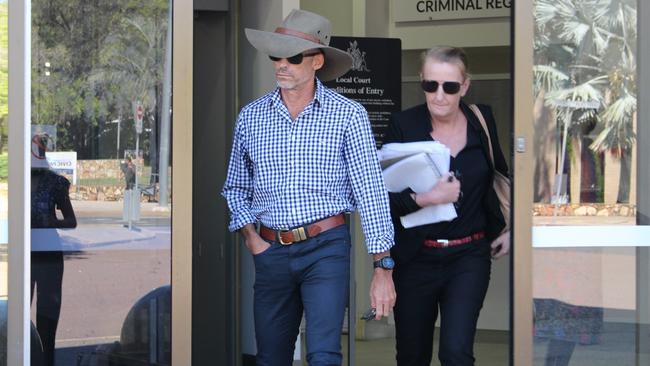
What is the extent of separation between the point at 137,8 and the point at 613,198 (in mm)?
2119

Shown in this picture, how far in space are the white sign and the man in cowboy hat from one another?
706mm

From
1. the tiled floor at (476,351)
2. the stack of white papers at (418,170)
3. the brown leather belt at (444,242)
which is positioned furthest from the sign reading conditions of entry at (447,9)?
the brown leather belt at (444,242)

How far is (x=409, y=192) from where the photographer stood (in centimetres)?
473

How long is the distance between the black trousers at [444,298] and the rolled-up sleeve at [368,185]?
0.42m

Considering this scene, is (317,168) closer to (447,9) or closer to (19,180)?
(19,180)

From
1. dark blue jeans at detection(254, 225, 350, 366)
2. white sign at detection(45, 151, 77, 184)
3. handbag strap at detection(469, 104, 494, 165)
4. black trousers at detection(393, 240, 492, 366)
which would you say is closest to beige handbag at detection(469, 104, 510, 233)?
handbag strap at detection(469, 104, 494, 165)

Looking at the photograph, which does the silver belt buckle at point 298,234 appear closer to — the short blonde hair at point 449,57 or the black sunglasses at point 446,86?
the black sunglasses at point 446,86

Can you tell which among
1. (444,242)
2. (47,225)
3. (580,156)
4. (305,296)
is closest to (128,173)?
(47,225)

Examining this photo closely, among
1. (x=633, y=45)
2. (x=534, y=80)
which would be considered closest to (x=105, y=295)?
(x=534, y=80)

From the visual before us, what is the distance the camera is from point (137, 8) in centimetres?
464

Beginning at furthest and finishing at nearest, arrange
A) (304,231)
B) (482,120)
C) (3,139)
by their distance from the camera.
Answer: (482,120)
(3,139)
(304,231)

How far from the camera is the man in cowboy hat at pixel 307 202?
4293 mm

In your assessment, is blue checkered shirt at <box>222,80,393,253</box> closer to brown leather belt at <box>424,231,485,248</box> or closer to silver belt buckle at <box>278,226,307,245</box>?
silver belt buckle at <box>278,226,307,245</box>

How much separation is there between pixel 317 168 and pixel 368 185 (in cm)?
21
